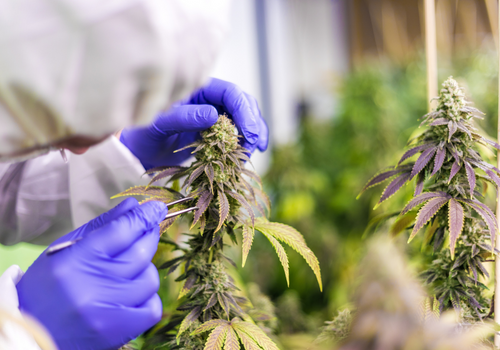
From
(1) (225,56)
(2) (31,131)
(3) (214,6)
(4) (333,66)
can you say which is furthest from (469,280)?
(4) (333,66)

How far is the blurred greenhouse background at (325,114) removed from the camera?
5.30ft

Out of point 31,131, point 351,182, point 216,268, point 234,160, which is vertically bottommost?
point 351,182

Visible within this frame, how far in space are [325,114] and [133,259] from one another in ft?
11.9

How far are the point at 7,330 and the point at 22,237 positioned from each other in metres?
0.53

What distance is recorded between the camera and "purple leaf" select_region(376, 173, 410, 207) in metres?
0.62

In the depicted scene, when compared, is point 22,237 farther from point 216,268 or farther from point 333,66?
point 333,66

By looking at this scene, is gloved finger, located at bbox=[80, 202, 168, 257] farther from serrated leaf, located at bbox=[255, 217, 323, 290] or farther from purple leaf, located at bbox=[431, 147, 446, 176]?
purple leaf, located at bbox=[431, 147, 446, 176]

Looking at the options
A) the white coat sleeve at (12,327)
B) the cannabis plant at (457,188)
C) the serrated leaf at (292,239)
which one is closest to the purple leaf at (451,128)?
the cannabis plant at (457,188)

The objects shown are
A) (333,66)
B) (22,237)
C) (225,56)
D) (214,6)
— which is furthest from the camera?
(333,66)

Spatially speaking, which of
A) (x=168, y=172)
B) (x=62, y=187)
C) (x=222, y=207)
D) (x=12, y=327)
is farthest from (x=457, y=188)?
(x=62, y=187)

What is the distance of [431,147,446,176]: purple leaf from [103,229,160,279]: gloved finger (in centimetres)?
50

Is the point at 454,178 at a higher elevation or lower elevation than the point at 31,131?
lower

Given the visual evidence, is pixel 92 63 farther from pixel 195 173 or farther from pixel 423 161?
pixel 423 161

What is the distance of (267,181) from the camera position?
6.45 ft
